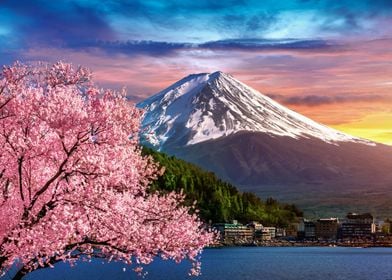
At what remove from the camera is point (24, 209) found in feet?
54.6

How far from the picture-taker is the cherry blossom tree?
1609 centimetres

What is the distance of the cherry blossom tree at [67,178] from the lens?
52.8 ft

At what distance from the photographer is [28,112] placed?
647 inches

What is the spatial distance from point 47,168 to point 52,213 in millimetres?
1518

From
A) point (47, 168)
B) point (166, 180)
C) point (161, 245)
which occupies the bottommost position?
point (161, 245)

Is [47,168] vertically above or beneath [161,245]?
above

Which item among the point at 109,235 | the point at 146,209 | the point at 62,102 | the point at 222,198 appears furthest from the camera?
the point at 222,198

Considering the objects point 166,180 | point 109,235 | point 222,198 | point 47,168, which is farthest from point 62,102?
point 222,198

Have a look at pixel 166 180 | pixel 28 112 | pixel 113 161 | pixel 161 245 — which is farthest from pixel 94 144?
pixel 166 180

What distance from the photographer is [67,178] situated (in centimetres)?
1698

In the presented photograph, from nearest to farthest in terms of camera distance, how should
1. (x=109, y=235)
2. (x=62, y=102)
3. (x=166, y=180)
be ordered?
(x=62, y=102)
(x=109, y=235)
(x=166, y=180)

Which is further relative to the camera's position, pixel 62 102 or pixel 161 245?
pixel 161 245

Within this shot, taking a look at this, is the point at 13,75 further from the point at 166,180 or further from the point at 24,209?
the point at 166,180

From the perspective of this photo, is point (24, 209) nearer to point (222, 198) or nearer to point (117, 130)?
point (117, 130)
